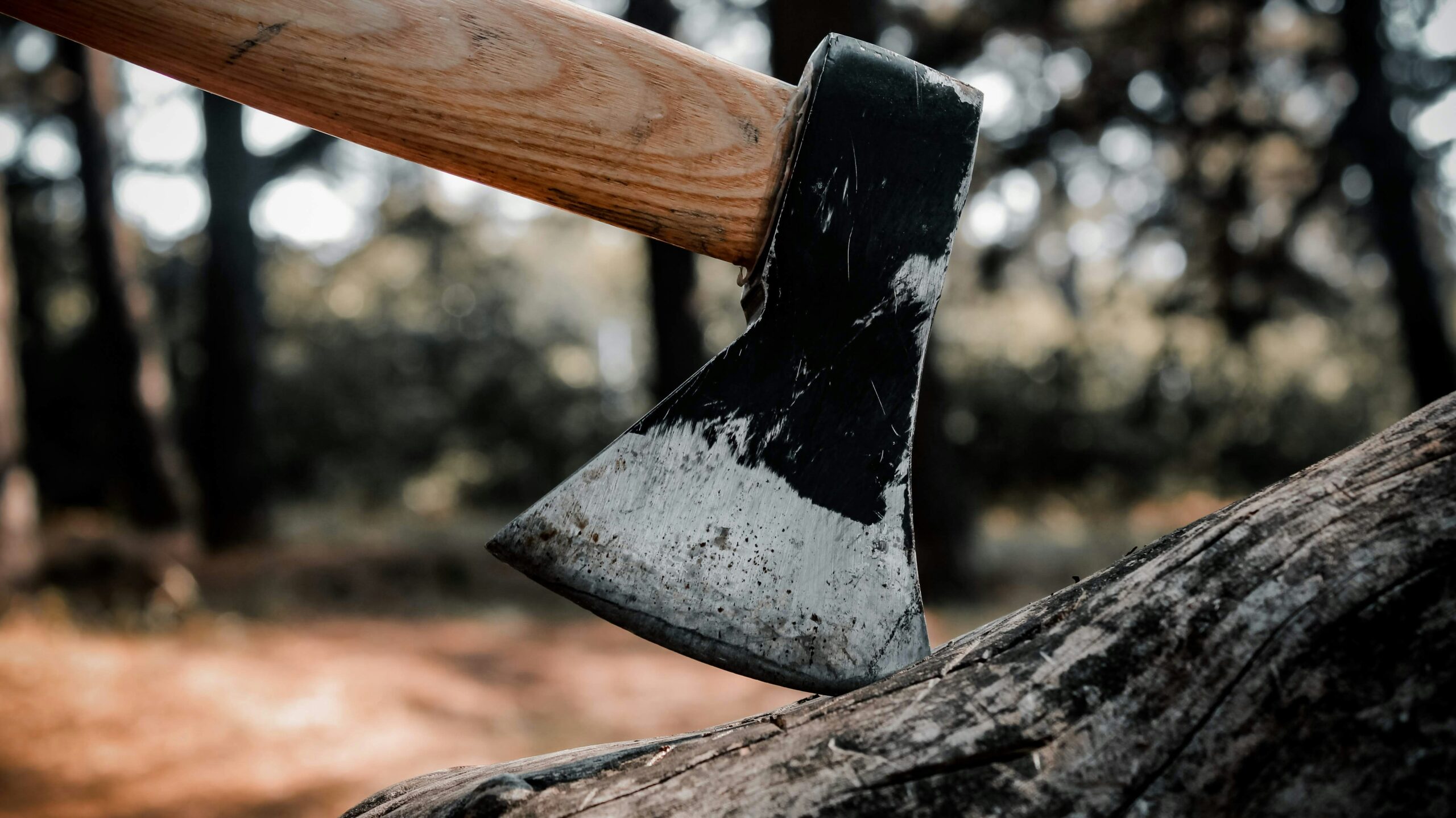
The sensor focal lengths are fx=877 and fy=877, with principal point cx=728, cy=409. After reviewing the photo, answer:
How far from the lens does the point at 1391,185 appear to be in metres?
6.82

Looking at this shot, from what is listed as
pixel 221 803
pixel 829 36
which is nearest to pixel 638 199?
pixel 829 36

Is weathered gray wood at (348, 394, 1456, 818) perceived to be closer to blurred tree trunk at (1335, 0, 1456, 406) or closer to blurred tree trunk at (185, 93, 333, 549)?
blurred tree trunk at (1335, 0, 1456, 406)

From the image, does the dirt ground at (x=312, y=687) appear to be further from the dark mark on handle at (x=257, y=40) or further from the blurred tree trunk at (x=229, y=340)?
the dark mark on handle at (x=257, y=40)

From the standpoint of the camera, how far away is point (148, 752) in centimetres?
342

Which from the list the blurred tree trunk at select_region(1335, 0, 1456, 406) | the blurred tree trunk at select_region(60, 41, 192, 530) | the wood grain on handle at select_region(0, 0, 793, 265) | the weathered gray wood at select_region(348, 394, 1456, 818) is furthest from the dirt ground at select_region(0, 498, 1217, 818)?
the blurred tree trunk at select_region(1335, 0, 1456, 406)


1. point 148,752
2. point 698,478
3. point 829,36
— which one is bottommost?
point 148,752

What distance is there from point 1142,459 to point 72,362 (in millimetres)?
13015

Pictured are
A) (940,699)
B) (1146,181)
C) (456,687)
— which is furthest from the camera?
(1146,181)

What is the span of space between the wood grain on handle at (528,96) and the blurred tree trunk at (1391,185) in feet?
24.1

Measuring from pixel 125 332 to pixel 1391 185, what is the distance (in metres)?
10.4

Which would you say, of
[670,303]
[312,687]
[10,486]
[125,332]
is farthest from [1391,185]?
[125,332]

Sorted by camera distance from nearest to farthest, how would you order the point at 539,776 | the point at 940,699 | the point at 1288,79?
the point at 940,699, the point at 539,776, the point at 1288,79

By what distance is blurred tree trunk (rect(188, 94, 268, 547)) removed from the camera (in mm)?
7523

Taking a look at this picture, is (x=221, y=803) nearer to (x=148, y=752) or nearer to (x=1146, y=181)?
(x=148, y=752)
